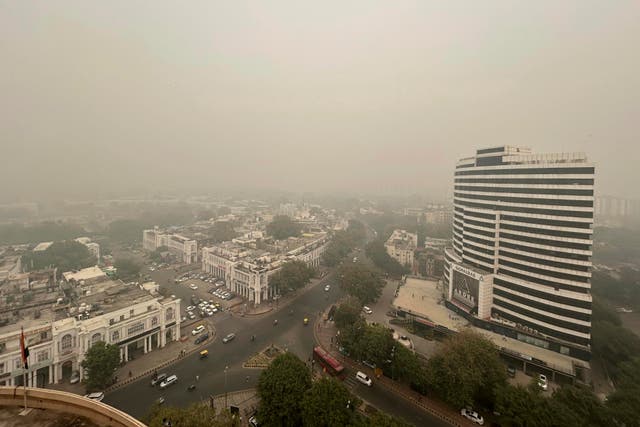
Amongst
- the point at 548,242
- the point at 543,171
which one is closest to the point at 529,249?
the point at 548,242

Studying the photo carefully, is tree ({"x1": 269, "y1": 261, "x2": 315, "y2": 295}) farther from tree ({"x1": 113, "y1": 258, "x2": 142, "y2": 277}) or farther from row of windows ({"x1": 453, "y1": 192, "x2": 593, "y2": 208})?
tree ({"x1": 113, "y1": 258, "x2": 142, "y2": 277})

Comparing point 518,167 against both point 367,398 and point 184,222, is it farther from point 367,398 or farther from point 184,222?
point 184,222

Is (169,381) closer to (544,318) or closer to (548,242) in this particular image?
(544,318)

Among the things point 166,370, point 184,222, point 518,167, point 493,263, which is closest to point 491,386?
point 493,263

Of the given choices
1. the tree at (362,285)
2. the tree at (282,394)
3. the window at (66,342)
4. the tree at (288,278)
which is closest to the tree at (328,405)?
the tree at (282,394)

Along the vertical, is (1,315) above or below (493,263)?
below

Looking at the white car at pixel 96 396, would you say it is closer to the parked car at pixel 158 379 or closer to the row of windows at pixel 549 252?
the parked car at pixel 158 379

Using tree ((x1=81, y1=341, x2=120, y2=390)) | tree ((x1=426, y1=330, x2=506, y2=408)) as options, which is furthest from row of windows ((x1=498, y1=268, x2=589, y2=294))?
tree ((x1=81, y1=341, x2=120, y2=390))
